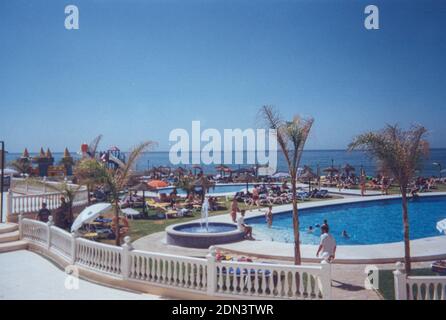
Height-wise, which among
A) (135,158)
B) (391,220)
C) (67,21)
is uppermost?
(67,21)

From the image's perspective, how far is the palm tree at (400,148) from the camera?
790cm

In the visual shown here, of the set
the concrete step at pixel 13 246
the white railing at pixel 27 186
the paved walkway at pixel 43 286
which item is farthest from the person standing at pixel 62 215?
the paved walkway at pixel 43 286

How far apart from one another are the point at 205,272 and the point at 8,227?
24.4ft

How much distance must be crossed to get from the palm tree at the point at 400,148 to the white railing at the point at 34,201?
10249 millimetres

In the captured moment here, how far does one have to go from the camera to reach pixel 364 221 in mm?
17031

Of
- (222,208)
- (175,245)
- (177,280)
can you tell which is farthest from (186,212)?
(177,280)

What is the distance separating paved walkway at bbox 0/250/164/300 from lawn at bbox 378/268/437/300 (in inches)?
164

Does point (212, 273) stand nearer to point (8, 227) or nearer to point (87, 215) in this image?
point (87, 215)

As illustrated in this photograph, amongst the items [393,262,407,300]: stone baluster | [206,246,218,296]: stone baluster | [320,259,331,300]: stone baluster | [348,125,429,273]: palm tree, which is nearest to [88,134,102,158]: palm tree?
[206,246,218,296]: stone baluster

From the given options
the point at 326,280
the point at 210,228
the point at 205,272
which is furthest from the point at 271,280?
the point at 210,228

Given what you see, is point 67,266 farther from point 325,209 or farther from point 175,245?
point 325,209

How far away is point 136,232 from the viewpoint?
13109 mm
